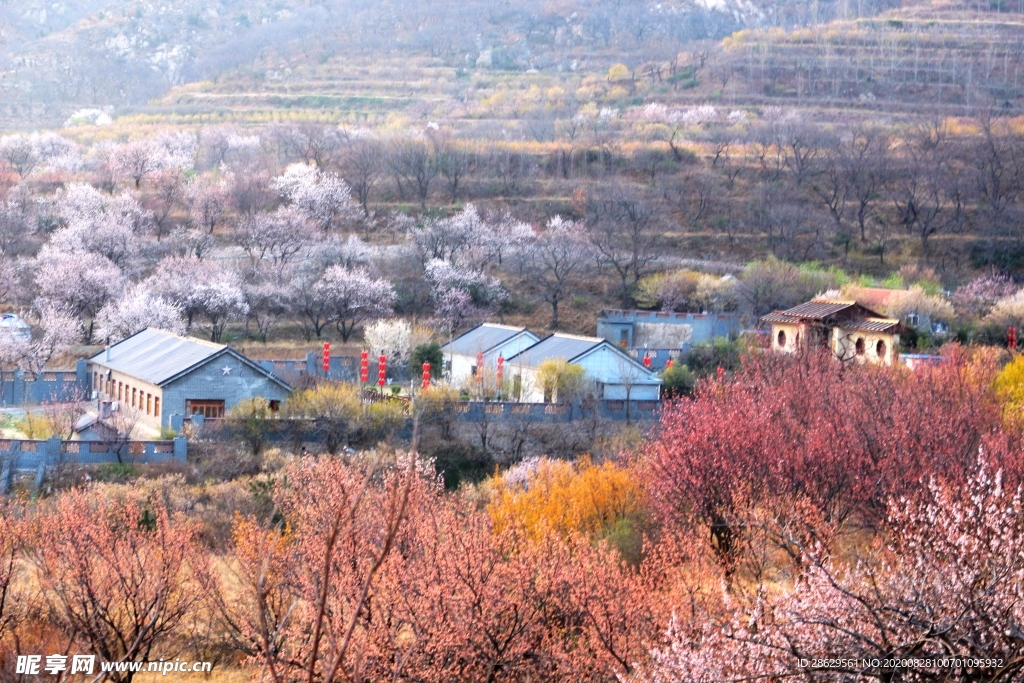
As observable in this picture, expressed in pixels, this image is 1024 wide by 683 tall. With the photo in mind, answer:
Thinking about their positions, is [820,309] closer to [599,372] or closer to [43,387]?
Answer: [599,372]

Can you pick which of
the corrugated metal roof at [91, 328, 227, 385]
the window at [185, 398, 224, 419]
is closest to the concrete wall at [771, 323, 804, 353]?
the window at [185, 398, 224, 419]

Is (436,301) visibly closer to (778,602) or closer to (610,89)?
(778,602)

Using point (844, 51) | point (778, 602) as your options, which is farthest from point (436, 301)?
point (844, 51)

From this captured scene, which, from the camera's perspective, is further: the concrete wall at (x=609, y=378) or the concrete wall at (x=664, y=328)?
the concrete wall at (x=664, y=328)

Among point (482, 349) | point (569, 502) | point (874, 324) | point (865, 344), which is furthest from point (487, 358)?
point (569, 502)

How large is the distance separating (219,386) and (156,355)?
3206 millimetres

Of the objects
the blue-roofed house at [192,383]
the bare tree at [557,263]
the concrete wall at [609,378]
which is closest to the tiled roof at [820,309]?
the concrete wall at [609,378]

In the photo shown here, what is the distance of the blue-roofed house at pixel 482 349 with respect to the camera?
1324 inches

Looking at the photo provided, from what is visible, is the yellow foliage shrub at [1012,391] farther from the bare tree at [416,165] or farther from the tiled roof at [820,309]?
the bare tree at [416,165]

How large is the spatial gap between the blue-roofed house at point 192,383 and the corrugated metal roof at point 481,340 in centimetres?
688

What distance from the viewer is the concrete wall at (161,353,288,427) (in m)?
27.7

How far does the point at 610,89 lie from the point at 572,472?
64.6 meters

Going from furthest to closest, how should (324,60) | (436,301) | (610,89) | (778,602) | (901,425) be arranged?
(324,60)
(610,89)
(436,301)
(901,425)
(778,602)

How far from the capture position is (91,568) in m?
14.0
